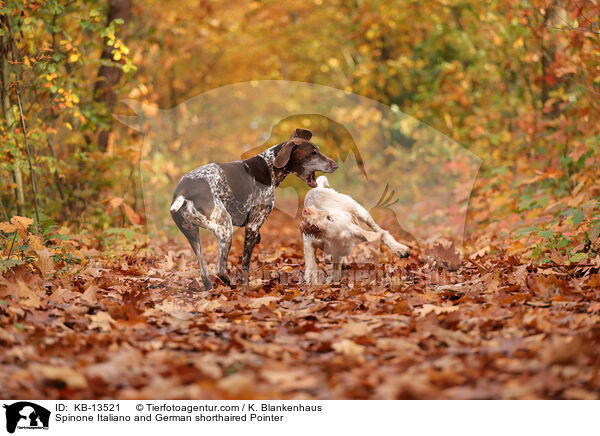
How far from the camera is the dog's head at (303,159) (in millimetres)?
5902

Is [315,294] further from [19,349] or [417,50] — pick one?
[417,50]

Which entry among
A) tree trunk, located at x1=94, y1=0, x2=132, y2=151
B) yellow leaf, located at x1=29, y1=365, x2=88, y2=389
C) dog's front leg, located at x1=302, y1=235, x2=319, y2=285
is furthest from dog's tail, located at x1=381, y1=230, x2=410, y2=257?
tree trunk, located at x1=94, y1=0, x2=132, y2=151

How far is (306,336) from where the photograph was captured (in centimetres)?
405

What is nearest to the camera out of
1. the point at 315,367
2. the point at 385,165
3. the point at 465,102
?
the point at 315,367

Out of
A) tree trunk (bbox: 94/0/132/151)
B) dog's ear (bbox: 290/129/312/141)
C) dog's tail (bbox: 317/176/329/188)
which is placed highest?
tree trunk (bbox: 94/0/132/151)

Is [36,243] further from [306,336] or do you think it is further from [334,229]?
[306,336]

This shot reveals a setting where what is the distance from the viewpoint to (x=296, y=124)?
12.0m

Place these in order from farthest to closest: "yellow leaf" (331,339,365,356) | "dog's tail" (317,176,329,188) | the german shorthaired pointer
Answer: "dog's tail" (317,176,329,188)
the german shorthaired pointer
"yellow leaf" (331,339,365,356)

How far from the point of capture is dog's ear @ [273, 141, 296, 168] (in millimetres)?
5844

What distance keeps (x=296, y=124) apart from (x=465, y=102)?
4754 mm

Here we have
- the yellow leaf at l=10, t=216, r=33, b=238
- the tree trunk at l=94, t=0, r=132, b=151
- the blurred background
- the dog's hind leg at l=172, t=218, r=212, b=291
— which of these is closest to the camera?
the dog's hind leg at l=172, t=218, r=212, b=291

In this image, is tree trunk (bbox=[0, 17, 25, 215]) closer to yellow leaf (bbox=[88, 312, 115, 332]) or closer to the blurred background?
the blurred background

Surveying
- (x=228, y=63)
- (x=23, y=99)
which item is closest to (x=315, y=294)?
(x=23, y=99)
